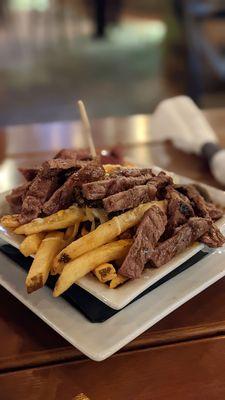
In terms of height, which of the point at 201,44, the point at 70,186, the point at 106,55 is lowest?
the point at 106,55

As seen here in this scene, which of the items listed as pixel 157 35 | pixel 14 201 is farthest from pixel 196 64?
pixel 14 201

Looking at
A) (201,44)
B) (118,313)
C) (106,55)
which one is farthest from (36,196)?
(106,55)

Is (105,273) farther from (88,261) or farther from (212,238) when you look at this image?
(212,238)

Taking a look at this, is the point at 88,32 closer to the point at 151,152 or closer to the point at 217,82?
the point at 217,82

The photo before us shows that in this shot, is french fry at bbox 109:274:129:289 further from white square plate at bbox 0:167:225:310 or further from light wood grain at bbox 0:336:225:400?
light wood grain at bbox 0:336:225:400

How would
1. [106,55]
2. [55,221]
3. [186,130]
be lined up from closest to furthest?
[55,221] < [186,130] < [106,55]

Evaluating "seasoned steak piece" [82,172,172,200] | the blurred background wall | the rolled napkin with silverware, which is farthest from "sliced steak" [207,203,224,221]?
the blurred background wall

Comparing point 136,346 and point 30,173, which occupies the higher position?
point 30,173
